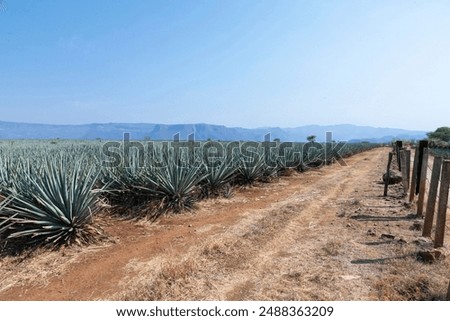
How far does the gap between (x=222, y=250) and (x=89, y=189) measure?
2223mm

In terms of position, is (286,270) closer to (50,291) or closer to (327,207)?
(50,291)

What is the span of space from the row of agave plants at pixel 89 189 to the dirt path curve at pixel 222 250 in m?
0.46

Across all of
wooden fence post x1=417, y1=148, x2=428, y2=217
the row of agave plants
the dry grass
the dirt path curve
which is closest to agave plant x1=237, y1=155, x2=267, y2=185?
the row of agave plants

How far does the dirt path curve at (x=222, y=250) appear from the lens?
3.40 m

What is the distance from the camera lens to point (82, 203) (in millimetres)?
4789

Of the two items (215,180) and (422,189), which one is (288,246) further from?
(215,180)

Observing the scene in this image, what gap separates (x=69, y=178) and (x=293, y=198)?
510 cm

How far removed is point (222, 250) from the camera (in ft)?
14.3

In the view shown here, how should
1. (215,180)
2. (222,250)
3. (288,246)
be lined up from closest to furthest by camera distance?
(222,250), (288,246), (215,180)

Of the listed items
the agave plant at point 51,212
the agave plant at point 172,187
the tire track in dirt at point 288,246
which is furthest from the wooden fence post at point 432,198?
the agave plant at point 51,212

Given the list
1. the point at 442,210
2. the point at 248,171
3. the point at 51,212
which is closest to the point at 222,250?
the point at 51,212

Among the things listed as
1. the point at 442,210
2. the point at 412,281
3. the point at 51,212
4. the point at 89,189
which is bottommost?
the point at 412,281

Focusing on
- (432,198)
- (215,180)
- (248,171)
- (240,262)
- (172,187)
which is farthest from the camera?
(248,171)

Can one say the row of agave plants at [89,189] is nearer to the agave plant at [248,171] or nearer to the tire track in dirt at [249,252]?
the agave plant at [248,171]
